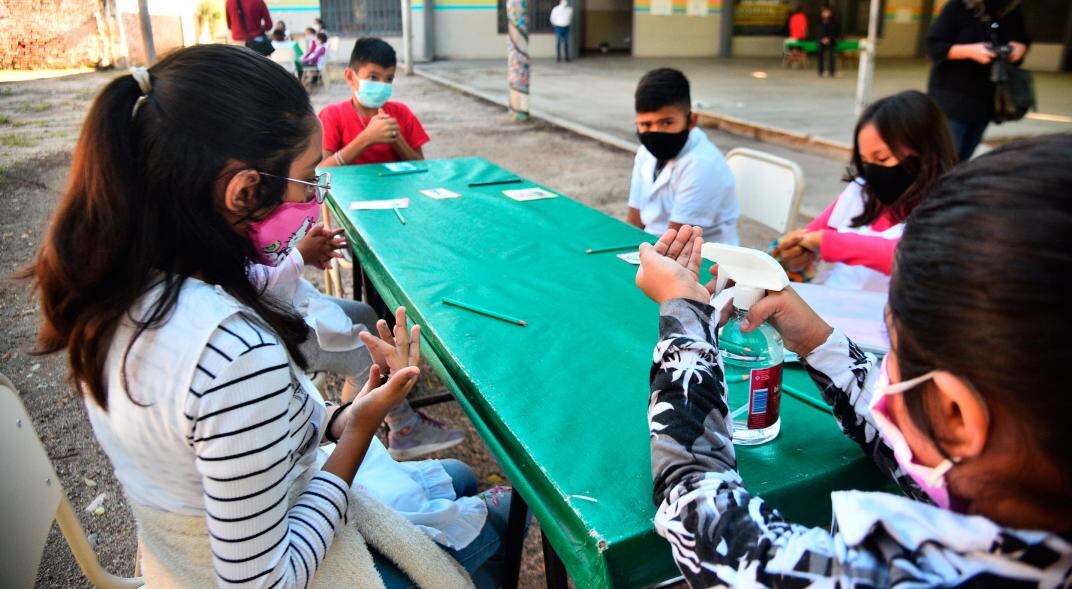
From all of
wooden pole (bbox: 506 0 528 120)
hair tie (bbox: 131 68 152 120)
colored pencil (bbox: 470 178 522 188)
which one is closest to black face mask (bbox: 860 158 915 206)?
colored pencil (bbox: 470 178 522 188)

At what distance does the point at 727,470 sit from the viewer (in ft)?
2.94

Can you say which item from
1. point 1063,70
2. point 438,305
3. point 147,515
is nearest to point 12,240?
point 438,305

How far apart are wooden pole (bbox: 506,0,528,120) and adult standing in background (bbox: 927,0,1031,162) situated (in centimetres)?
656

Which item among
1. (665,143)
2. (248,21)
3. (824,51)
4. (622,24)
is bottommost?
(665,143)

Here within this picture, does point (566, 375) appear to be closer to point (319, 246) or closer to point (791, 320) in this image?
point (791, 320)

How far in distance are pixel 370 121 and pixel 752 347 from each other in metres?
2.75

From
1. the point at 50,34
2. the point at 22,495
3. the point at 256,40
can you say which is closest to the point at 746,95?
the point at 256,40

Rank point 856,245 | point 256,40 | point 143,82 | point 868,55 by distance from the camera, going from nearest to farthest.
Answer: point 143,82
point 856,245
point 868,55
point 256,40

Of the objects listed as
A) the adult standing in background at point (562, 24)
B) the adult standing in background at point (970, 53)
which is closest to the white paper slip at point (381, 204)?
the adult standing in background at point (970, 53)

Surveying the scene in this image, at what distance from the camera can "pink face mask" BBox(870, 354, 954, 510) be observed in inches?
28.5

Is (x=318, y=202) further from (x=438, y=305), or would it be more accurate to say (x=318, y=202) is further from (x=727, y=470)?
(x=727, y=470)

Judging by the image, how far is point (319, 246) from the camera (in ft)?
7.43

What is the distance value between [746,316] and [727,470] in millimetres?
290

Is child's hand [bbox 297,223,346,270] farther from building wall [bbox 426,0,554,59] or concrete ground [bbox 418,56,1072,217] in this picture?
building wall [bbox 426,0,554,59]
